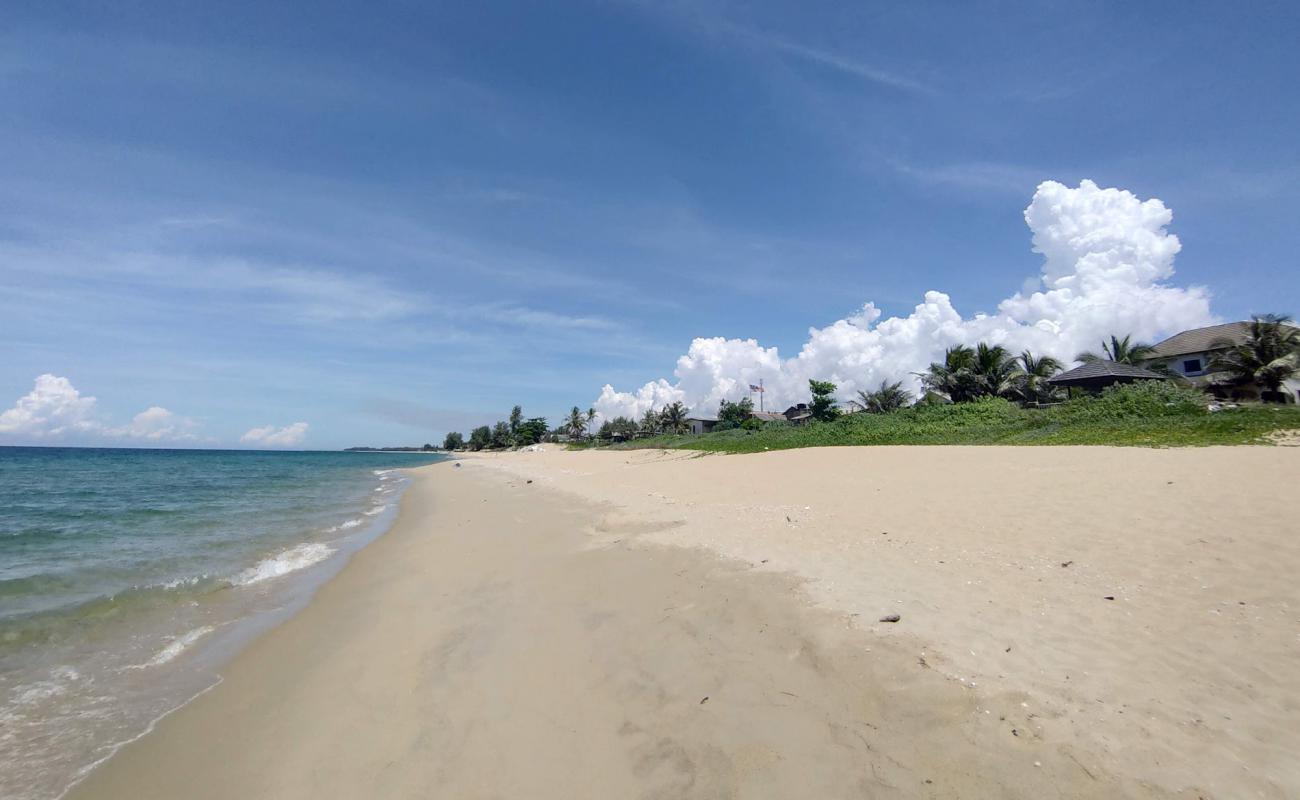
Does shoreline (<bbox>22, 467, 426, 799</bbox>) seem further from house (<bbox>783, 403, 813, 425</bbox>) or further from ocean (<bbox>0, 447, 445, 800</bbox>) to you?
house (<bbox>783, 403, 813, 425</bbox>)

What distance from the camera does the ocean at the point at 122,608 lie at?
5132 millimetres

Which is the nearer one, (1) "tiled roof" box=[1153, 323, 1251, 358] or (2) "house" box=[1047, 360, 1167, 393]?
(2) "house" box=[1047, 360, 1167, 393]

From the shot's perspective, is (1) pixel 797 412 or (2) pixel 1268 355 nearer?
(2) pixel 1268 355

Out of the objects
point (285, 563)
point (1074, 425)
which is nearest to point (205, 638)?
point (285, 563)

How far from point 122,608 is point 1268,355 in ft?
147

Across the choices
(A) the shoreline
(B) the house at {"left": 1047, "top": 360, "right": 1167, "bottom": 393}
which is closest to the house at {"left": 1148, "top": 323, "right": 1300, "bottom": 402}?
(B) the house at {"left": 1047, "top": 360, "right": 1167, "bottom": 393}

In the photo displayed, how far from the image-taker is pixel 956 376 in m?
42.5

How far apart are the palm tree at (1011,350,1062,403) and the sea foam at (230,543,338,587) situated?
44.9 m

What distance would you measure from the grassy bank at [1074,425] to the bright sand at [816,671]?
969 cm

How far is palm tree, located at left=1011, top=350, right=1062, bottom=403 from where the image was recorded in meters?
40.5

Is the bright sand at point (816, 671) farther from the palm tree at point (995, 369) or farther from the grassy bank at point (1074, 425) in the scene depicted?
the palm tree at point (995, 369)

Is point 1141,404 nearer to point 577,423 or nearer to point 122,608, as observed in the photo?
point 122,608

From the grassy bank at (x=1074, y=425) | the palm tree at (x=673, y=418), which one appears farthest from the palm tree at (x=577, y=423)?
the grassy bank at (x=1074, y=425)

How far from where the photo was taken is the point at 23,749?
481 centimetres
